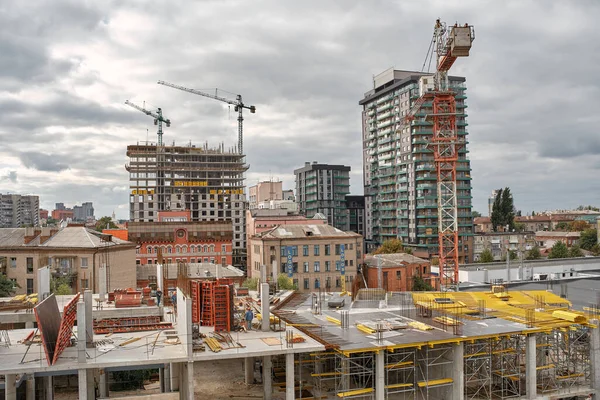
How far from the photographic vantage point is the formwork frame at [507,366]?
34.7 m

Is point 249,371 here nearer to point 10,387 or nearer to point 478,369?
point 10,387

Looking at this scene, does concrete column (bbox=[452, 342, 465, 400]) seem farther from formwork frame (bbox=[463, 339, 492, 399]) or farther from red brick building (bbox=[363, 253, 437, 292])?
red brick building (bbox=[363, 253, 437, 292])

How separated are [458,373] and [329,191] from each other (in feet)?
387

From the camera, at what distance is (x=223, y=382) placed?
38500 millimetres

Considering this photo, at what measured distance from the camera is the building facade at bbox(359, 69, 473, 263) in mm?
112062

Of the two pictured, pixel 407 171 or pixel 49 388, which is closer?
pixel 49 388

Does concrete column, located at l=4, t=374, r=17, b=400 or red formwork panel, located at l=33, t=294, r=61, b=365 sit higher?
red formwork panel, located at l=33, t=294, r=61, b=365

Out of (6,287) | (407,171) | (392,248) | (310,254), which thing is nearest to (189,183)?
(407,171)

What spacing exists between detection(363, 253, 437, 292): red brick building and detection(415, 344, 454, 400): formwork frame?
146 feet

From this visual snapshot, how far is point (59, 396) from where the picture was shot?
124 feet

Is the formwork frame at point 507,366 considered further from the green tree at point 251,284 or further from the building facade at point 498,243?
the building facade at point 498,243

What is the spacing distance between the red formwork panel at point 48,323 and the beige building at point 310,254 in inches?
1809

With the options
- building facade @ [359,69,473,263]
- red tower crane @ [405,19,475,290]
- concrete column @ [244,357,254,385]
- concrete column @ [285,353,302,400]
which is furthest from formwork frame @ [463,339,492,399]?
building facade @ [359,69,473,263]

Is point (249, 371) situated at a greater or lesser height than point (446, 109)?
lesser
